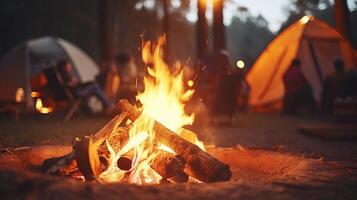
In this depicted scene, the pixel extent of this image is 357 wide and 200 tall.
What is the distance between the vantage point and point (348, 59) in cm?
1375

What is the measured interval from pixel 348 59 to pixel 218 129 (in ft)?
19.9

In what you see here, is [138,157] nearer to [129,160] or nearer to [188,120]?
[129,160]

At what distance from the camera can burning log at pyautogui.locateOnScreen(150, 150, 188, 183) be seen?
4.38m

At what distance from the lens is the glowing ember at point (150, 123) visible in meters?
4.61

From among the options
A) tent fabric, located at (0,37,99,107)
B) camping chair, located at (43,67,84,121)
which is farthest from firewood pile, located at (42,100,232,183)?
tent fabric, located at (0,37,99,107)

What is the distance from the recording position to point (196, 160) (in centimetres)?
452

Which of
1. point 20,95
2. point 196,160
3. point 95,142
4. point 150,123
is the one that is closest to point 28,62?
point 20,95

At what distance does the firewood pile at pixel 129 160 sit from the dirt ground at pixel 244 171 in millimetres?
462

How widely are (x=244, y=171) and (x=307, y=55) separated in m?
9.06

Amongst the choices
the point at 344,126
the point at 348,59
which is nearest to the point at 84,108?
the point at 344,126

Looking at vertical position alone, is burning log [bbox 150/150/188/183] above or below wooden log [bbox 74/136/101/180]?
below

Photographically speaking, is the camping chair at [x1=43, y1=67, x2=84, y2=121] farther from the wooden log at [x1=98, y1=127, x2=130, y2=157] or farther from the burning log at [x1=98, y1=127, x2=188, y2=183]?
the burning log at [x1=98, y1=127, x2=188, y2=183]

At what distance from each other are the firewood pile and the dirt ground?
0.46 metres

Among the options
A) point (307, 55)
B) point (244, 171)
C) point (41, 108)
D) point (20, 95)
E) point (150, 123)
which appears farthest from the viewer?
point (20, 95)
